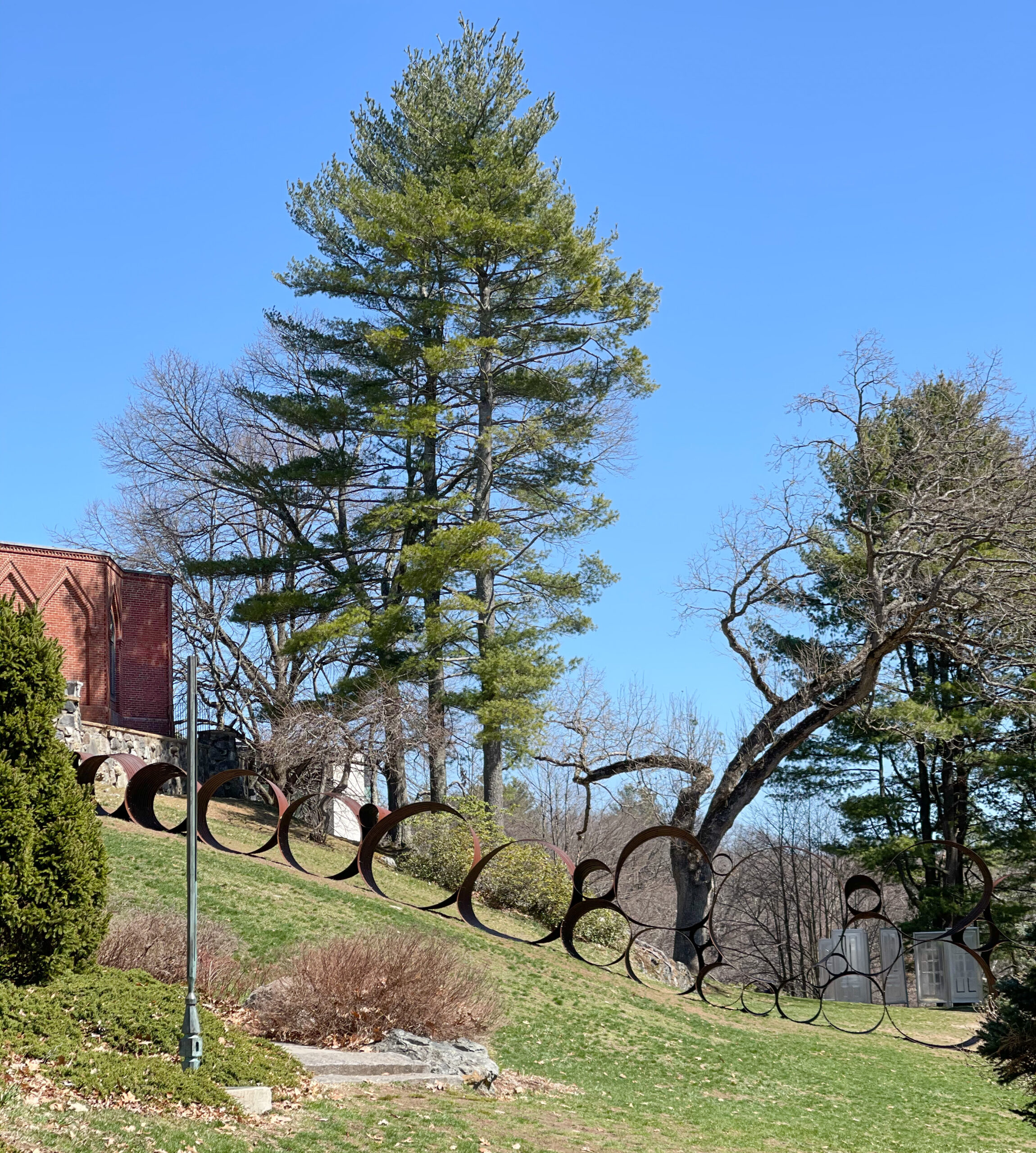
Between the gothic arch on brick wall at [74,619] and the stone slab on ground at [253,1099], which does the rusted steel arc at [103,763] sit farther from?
the stone slab on ground at [253,1099]

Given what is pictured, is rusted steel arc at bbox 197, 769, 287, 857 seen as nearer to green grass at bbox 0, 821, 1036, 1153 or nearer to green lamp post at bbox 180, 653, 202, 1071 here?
green grass at bbox 0, 821, 1036, 1153

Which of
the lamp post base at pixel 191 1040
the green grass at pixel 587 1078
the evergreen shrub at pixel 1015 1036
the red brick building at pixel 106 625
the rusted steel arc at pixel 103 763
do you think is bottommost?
the green grass at pixel 587 1078

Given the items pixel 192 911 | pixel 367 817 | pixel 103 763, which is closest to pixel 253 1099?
pixel 192 911

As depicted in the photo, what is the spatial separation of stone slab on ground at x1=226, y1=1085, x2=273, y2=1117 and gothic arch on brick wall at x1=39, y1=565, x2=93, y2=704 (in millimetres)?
18562

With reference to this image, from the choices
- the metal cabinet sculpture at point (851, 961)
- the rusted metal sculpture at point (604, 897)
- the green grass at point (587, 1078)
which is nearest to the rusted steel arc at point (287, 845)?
the rusted metal sculpture at point (604, 897)

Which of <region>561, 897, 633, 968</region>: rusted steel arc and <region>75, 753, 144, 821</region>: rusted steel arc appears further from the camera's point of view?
<region>75, 753, 144, 821</region>: rusted steel arc

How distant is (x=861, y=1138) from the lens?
1093cm

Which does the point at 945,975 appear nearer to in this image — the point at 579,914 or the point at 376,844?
the point at 579,914

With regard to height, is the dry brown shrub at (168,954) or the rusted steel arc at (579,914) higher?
the dry brown shrub at (168,954)

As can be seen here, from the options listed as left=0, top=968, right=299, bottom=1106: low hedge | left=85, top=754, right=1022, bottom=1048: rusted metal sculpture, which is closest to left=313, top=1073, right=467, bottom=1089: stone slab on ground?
left=0, top=968, right=299, bottom=1106: low hedge

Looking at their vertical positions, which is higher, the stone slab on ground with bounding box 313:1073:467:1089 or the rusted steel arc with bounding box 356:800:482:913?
the rusted steel arc with bounding box 356:800:482:913

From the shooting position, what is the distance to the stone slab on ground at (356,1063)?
10.0 m

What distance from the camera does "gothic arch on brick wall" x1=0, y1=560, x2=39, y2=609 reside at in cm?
2542

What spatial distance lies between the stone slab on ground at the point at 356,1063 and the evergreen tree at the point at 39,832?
209 centimetres
